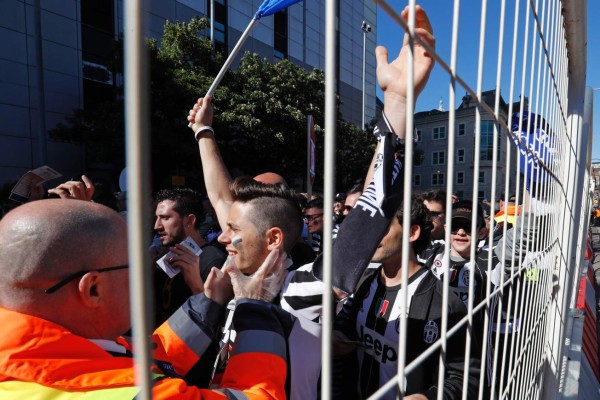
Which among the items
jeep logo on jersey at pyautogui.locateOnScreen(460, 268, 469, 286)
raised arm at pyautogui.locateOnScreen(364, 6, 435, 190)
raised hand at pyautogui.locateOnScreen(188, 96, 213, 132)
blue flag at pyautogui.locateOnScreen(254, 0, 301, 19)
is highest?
blue flag at pyautogui.locateOnScreen(254, 0, 301, 19)

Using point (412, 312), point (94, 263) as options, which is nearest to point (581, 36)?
point (412, 312)

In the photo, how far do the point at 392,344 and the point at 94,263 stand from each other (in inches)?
37.9

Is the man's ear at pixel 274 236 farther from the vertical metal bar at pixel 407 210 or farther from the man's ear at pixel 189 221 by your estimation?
the man's ear at pixel 189 221

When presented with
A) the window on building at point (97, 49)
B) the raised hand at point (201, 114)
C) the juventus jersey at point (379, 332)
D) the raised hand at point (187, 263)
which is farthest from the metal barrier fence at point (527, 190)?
the window on building at point (97, 49)

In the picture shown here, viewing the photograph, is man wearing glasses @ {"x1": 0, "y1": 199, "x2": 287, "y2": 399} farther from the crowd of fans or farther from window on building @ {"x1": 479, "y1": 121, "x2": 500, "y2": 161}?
window on building @ {"x1": 479, "y1": 121, "x2": 500, "y2": 161}

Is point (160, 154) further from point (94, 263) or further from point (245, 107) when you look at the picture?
point (94, 263)

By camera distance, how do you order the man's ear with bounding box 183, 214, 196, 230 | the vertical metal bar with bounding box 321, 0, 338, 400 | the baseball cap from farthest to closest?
the man's ear with bounding box 183, 214, 196, 230 → the baseball cap → the vertical metal bar with bounding box 321, 0, 338, 400

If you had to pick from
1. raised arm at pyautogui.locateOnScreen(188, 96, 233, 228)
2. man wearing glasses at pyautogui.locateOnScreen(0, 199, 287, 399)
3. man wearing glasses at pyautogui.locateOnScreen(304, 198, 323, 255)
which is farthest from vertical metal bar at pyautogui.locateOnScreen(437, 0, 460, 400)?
man wearing glasses at pyautogui.locateOnScreen(304, 198, 323, 255)

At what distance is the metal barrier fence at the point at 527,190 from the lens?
0.30 meters

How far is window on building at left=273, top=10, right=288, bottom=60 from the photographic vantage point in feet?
62.2

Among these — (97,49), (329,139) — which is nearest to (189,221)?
(329,139)

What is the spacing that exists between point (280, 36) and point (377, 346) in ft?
65.0

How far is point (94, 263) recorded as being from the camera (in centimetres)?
92

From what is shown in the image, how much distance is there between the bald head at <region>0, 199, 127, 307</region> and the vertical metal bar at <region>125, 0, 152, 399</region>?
27.7 inches
